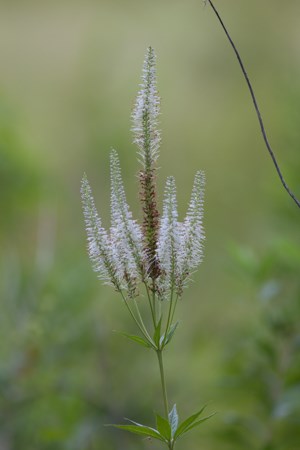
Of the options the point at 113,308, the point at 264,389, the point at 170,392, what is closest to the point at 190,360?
the point at 170,392

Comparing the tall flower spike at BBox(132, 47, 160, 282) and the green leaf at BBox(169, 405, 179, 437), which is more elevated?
the tall flower spike at BBox(132, 47, 160, 282)

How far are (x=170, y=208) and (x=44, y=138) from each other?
7705 millimetres

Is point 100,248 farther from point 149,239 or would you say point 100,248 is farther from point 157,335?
point 157,335

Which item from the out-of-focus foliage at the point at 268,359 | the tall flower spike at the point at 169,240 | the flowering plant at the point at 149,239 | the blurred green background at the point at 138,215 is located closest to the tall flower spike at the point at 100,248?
the flowering plant at the point at 149,239

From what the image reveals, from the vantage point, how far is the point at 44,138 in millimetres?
9180

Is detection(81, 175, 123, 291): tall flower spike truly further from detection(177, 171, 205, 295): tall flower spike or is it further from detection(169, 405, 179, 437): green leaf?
detection(169, 405, 179, 437): green leaf

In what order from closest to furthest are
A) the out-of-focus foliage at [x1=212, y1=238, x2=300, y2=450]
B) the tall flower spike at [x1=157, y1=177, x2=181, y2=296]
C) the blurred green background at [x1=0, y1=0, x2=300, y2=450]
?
the tall flower spike at [x1=157, y1=177, x2=181, y2=296] → the out-of-focus foliage at [x1=212, y1=238, x2=300, y2=450] → the blurred green background at [x1=0, y1=0, x2=300, y2=450]

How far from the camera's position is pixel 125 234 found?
1.65 m

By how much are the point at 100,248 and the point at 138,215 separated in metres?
6.47

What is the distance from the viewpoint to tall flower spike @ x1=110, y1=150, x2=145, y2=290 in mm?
1645

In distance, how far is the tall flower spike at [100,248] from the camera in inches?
65.2

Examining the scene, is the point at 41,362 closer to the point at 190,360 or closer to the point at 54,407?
the point at 54,407

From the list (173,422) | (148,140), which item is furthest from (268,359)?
(148,140)

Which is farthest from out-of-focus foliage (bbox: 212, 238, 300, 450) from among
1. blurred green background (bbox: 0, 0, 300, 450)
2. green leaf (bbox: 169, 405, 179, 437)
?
green leaf (bbox: 169, 405, 179, 437)
